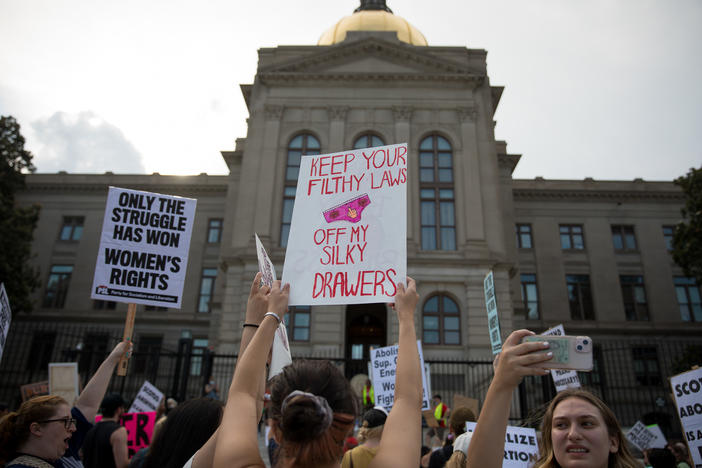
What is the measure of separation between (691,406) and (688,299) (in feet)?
120

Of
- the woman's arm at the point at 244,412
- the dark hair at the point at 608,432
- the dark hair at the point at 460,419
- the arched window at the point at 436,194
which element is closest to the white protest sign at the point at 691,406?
the dark hair at the point at 460,419

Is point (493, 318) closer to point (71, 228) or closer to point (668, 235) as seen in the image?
point (668, 235)

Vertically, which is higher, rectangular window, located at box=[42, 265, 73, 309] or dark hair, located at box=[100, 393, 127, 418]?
rectangular window, located at box=[42, 265, 73, 309]

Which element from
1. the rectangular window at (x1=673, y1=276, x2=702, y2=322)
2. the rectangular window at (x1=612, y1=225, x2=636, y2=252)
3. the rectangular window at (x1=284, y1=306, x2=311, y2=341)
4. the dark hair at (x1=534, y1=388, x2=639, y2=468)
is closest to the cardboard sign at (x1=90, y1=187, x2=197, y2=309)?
the dark hair at (x1=534, y1=388, x2=639, y2=468)

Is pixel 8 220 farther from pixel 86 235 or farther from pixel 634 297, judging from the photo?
pixel 634 297

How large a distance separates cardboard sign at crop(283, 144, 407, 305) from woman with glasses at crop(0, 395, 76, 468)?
188 cm

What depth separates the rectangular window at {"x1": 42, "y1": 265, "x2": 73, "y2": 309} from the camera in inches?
1483

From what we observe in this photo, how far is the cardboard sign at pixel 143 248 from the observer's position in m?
6.29

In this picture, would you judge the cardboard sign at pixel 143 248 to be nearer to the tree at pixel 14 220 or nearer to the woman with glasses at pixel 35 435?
the woman with glasses at pixel 35 435

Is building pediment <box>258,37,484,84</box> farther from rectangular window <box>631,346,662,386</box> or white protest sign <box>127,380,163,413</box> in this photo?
white protest sign <box>127,380,163,413</box>

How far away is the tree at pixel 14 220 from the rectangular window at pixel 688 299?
144ft

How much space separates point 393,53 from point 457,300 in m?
16.0

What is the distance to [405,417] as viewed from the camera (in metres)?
1.91

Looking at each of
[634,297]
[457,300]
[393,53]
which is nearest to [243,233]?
[457,300]
